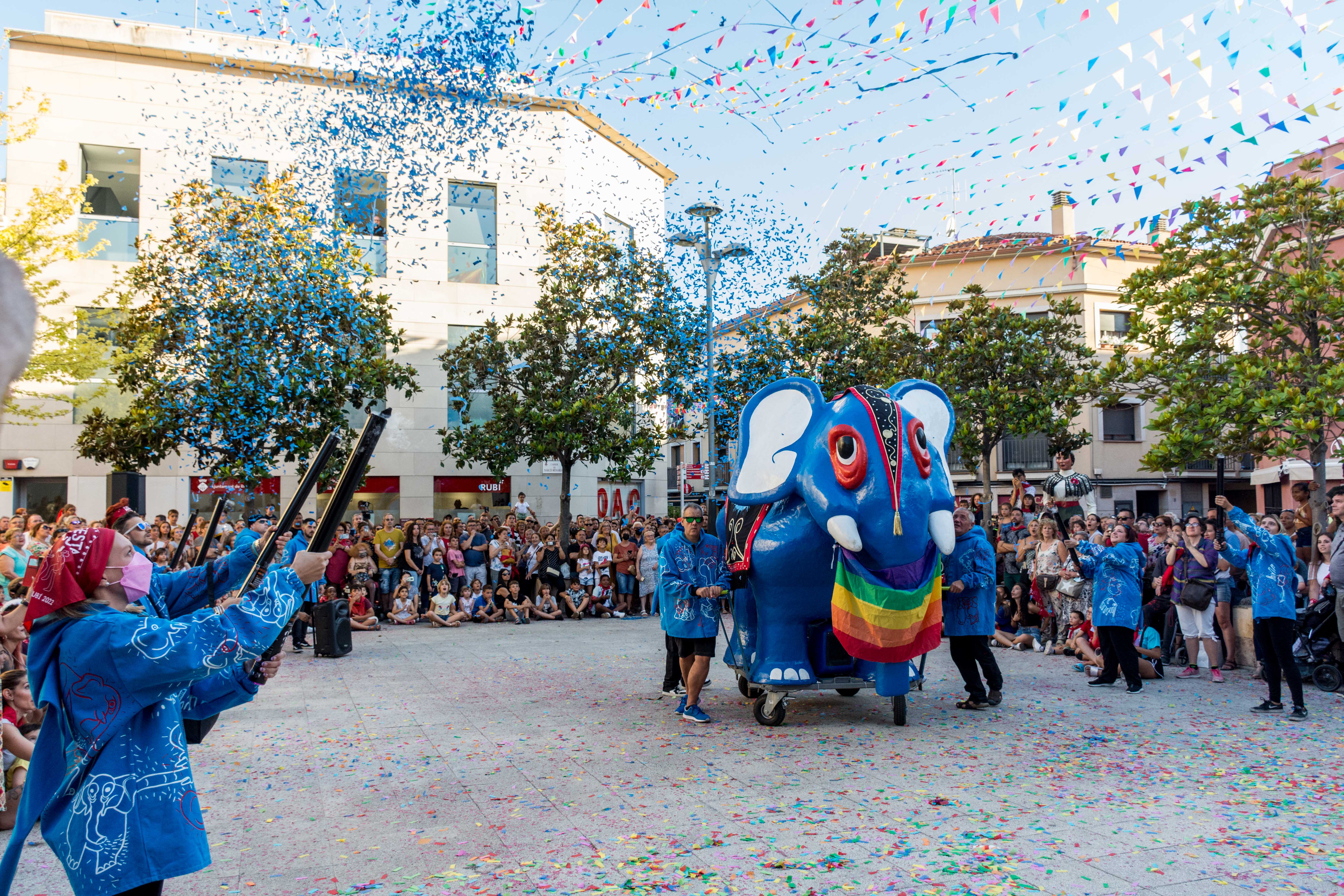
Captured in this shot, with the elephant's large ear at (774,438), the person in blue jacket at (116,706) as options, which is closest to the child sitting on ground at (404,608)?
the elephant's large ear at (774,438)

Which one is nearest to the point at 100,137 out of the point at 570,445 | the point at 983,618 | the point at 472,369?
the point at 472,369

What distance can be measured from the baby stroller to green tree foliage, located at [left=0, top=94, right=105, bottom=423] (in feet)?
52.3

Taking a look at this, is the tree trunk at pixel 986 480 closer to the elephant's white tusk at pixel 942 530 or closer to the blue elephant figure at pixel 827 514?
the blue elephant figure at pixel 827 514

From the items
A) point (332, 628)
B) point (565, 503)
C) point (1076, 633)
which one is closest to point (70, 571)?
point (332, 628)

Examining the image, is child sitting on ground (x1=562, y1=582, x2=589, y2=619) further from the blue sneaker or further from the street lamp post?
the blue sneaker

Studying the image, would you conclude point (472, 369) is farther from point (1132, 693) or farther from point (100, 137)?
point (1132, 693)

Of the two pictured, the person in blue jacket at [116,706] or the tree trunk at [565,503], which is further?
the tree trunk at [565,503]

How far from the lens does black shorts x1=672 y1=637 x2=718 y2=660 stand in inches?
287

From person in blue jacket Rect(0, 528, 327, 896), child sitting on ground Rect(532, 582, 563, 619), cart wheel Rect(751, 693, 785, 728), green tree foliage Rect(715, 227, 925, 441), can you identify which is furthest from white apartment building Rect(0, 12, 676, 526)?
person in blue jacket Rect(0, 528, 327, 896)

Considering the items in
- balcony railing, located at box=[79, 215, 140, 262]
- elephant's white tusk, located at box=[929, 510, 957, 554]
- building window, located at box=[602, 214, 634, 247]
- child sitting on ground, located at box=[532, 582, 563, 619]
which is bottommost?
child sitting on ground, located at box=[532, 582, 563, 619]

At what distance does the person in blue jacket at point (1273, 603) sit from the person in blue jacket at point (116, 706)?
22.5 feet

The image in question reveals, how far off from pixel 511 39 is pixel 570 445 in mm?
8906

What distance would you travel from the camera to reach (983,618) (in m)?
7.76

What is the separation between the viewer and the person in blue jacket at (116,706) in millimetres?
2748
